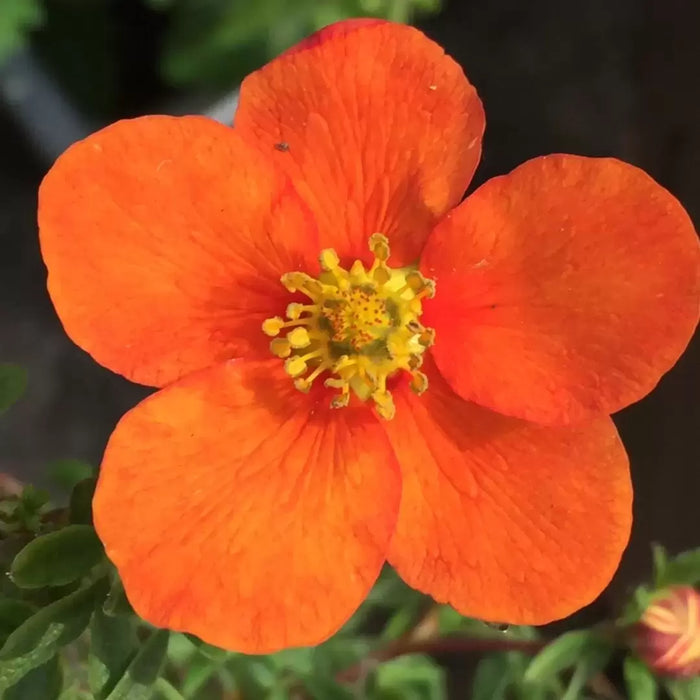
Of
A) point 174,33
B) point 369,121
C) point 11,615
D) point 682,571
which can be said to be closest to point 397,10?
point 174,33

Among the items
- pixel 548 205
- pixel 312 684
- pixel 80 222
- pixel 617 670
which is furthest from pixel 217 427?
pixel 617 670

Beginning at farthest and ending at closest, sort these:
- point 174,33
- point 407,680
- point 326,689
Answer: point 174,33, point 407,680, point 326,689

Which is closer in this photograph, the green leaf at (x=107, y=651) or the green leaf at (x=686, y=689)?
the green leaf at (x=107, y=651)

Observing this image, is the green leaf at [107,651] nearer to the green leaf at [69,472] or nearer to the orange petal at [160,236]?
the orange petal at [160,236]

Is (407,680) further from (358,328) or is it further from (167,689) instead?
(358,328)

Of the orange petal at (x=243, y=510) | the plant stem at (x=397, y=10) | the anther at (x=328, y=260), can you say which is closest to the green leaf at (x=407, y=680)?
the orange petal at (x=243, y=510)

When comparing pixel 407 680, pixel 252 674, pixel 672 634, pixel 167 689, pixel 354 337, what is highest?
pixel 354 337

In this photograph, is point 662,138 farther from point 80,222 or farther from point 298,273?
point 80,222
